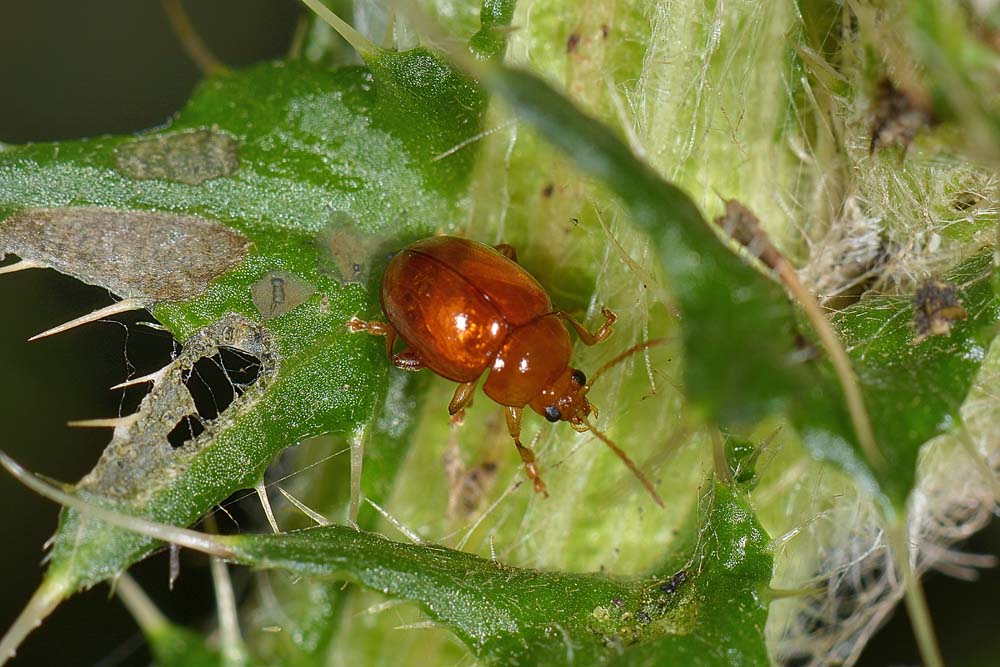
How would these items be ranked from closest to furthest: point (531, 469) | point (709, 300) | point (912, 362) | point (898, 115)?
point (709, 300) < point (898, 115) < point (912, 362) < point (531, 469)

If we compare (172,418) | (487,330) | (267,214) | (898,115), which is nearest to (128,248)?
(267,214)

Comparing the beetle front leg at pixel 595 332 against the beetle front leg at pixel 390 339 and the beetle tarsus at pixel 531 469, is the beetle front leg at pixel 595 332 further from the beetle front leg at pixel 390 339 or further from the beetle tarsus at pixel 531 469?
the beetle front leg at pixel 390 339

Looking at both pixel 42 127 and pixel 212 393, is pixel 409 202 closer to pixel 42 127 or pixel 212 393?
pixel 212 393

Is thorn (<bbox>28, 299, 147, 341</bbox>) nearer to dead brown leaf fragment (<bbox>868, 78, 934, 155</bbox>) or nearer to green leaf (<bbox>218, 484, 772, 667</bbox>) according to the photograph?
green leaf (<bbox>218, 484, 772, 667</bbox>)

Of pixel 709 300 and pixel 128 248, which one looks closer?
pixel 709 300

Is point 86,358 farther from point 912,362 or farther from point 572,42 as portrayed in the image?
point 912,362

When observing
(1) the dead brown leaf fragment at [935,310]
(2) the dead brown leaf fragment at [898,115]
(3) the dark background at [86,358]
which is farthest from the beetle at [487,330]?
(3) the dark background at [86,358]

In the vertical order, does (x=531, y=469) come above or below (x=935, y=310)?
below
